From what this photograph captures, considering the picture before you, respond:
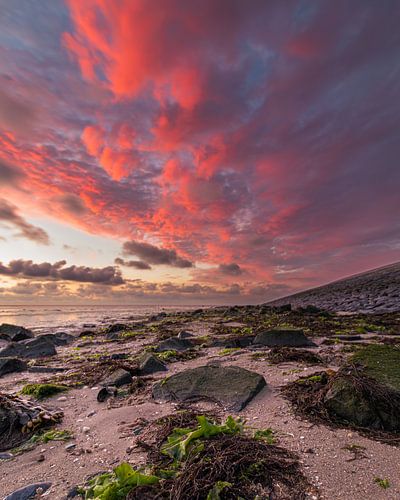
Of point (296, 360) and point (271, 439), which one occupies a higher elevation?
point (296, 360)

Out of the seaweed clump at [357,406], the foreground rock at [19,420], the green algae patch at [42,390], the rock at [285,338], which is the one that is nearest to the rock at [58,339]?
the green algae patch at [42,390]

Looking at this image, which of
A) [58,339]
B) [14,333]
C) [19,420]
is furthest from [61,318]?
[19,420]

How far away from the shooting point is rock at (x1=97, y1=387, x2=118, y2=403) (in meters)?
5.80

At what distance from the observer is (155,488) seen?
2.71 metres

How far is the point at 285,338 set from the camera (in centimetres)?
899

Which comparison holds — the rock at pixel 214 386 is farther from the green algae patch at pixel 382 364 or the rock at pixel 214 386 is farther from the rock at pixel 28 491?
the rock at pixel 28 491

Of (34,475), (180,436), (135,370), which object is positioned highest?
(135,370)

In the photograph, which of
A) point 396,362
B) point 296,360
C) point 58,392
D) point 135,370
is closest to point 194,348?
point 135,370

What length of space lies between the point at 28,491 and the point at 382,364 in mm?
5341

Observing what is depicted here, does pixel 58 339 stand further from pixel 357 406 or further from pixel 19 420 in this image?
pixel 357 406

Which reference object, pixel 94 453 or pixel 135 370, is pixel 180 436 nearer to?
pixel 94 453

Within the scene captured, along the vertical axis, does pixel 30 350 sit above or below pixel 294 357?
above

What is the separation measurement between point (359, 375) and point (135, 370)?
505 cm

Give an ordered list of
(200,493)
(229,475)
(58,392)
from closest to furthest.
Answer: (200,493) < (229,475) < (58,392)
